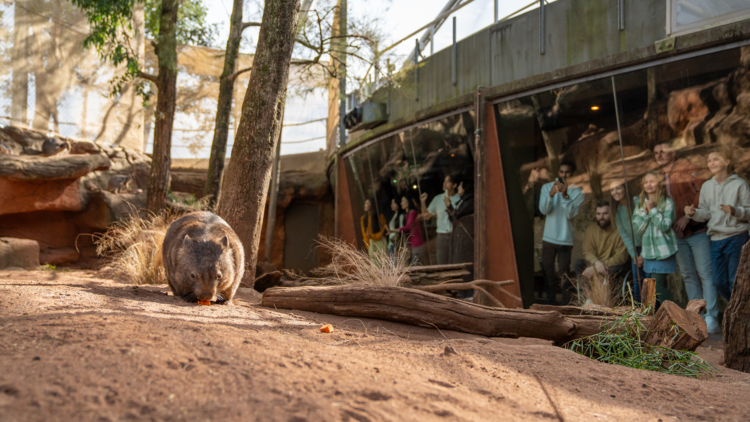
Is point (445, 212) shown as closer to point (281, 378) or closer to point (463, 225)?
point (463, 225)

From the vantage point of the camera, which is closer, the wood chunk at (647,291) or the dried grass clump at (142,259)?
the wood chunk at (647,291)

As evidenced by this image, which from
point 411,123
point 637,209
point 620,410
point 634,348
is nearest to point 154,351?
point 620,410

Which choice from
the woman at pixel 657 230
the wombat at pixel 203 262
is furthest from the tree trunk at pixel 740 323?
the wombat at pixel 203 262

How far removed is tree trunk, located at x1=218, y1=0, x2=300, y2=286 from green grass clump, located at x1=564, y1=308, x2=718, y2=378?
13.2 ft

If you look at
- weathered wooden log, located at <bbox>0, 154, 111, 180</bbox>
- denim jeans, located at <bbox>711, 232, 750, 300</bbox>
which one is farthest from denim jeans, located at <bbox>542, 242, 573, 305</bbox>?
weathered wooden log, located at <bbox>0, 154, 111, 180</bbox>

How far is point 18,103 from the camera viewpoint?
47.0 ft

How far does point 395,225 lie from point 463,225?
109 inches

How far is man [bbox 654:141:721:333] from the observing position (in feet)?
21.3

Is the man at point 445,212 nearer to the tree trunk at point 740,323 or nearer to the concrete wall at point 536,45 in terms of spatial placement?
the concrete wall at point 536,45

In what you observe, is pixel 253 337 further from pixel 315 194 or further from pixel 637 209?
pixel 315 194

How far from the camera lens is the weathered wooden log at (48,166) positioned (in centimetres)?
1195

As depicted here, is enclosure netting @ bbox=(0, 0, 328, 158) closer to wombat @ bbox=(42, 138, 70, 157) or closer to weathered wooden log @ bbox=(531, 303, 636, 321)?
wombat @ bbox=(42, 138, 70, 157)

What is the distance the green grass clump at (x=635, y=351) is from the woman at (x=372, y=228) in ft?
27.0

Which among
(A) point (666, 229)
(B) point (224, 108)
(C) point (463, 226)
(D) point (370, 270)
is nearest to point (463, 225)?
(C) point (463, 226)
